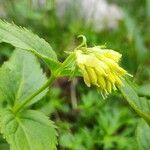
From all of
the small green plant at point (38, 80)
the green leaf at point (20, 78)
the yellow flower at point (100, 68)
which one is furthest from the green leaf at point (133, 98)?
the green leaf at point (20, 78)

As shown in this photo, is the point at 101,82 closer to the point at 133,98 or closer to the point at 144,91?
the point at 133,98

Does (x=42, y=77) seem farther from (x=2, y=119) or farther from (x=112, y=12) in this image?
(x=112, y=12)

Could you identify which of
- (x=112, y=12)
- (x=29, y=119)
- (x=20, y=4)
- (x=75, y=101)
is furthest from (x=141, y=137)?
(x=112, y=12)

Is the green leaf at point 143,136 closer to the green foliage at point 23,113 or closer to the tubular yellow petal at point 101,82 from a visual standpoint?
the green foliage at point 23,113

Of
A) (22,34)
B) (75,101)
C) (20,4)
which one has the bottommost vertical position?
(75,101)

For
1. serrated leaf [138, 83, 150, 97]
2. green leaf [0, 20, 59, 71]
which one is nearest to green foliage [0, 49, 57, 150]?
green leaf [0, 20, 59, 71]

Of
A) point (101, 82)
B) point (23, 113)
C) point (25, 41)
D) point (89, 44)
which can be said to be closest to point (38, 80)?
point (23, 113)
